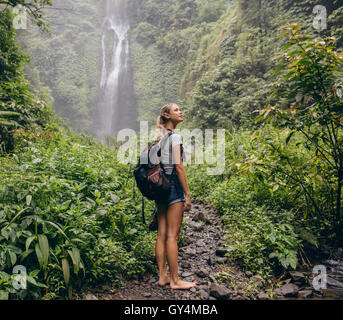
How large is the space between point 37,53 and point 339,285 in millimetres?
33462

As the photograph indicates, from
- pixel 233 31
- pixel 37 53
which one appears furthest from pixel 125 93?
pixel 233 31

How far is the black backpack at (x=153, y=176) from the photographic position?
280cm

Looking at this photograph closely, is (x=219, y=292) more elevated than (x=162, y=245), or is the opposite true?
(x=162, y=245)

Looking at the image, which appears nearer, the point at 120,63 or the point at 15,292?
the point at 15,292

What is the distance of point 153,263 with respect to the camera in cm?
348

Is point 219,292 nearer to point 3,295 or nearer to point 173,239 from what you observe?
point 173,239

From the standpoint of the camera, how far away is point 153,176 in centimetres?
280

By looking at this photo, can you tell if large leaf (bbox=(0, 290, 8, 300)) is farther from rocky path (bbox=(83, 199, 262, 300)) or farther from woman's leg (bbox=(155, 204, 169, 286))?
woman's leg (bbox=(155, 204, 169, 286))

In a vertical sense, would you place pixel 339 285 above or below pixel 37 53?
below

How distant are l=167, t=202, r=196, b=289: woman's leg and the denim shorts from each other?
4cm

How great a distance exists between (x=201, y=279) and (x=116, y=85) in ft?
84.4

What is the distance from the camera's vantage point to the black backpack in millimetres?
2803

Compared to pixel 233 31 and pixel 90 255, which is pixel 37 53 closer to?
pixel 233 31

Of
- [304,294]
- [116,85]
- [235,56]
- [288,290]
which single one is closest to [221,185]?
[288,290]
